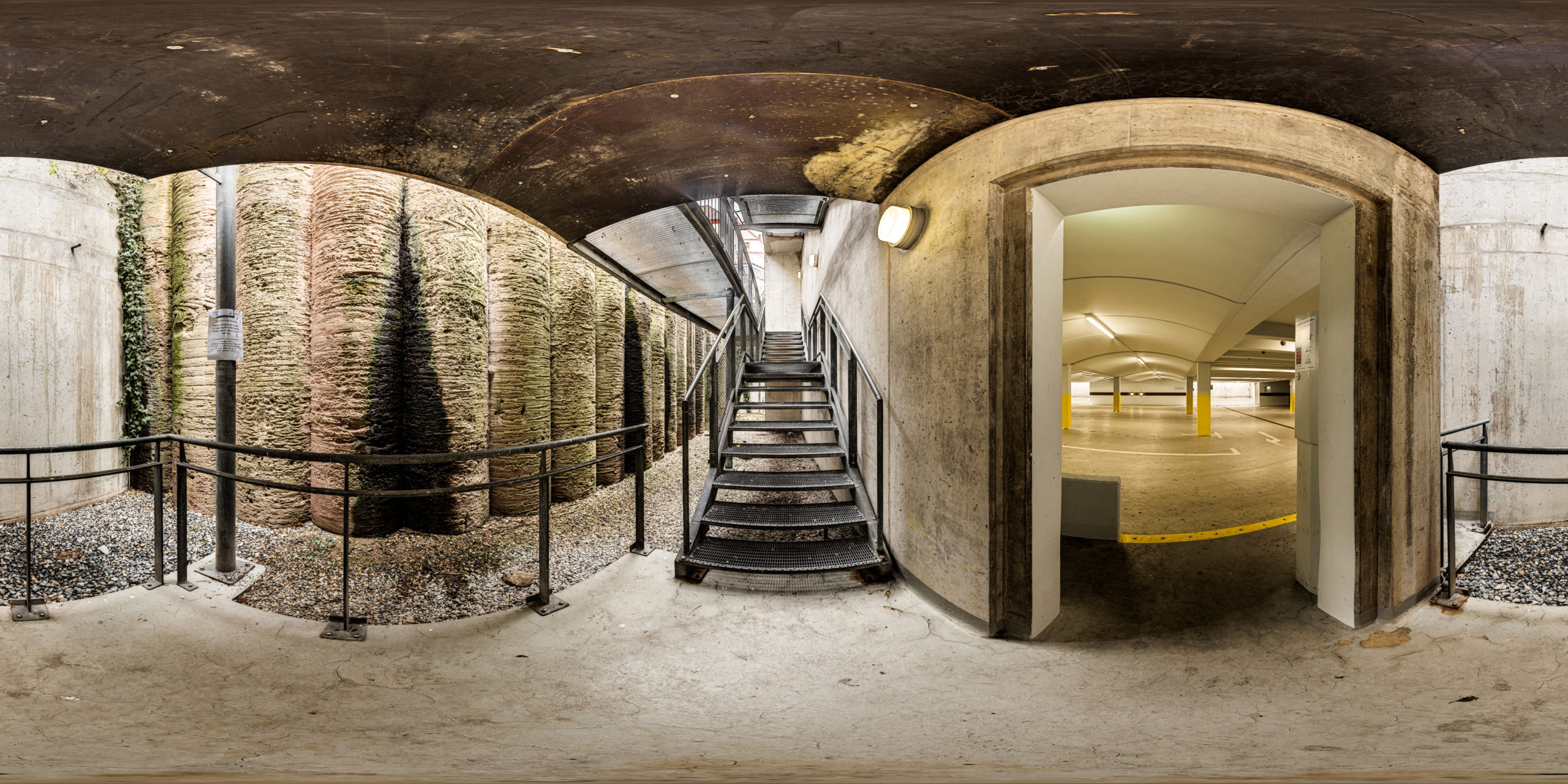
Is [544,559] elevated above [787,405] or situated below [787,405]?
below

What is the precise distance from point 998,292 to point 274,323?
5408mm

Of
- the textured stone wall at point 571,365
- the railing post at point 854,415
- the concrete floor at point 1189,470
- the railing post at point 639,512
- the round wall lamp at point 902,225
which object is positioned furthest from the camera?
the textured stone wall at point 571,365

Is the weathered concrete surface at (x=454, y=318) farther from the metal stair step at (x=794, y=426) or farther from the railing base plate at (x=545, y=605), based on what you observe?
the metal stair step at (x=794, y=426)

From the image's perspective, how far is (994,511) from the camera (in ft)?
8.91

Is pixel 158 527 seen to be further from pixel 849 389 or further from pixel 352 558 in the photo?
pixel 849 389

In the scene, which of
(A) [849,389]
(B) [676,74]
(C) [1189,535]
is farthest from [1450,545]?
(B) [676,74]

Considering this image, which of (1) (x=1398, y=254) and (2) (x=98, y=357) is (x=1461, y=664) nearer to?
(1) (x=1398, y=254)

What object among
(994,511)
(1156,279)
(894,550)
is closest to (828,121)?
(994,511)

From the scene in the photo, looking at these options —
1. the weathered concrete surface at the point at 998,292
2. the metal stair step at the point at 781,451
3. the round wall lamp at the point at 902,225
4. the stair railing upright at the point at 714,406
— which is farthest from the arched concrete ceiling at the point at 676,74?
the metal stair step at the point at 781,451

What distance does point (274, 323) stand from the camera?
4242 millimetres

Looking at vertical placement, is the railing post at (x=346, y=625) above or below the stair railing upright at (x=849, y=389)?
below

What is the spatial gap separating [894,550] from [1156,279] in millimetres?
4868

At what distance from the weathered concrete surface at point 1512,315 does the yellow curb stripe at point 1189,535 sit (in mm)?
1725

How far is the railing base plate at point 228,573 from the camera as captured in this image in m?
3.31
